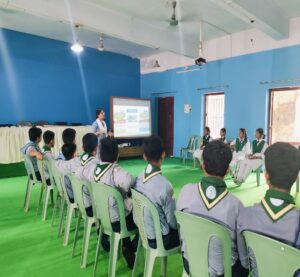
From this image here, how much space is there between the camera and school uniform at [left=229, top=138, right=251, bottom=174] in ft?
16.4

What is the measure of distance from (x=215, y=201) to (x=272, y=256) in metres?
0.39

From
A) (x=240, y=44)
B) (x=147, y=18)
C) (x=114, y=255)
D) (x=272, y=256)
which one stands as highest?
(x=147, y=18)

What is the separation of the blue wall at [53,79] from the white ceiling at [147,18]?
46 centimetres

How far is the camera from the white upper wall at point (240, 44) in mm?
6047

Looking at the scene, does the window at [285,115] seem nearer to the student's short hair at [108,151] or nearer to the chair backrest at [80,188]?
the student's short hair at [108,151]

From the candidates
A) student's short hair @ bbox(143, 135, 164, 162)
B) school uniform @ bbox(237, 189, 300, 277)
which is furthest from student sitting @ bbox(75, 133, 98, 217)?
school uniform @ bbox(237, 189, 300, 277)

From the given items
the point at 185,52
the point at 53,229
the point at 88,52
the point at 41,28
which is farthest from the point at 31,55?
the point at 53,229

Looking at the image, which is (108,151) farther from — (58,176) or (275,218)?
(275,218)

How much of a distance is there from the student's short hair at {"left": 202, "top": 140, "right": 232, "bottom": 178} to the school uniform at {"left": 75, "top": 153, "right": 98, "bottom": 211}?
1199 millimetres

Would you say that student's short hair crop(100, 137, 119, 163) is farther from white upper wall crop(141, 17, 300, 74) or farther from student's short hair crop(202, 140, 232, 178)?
white upper wall crop(141, 17, 300, 74)

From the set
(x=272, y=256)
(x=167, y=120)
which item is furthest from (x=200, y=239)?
(x=167, y=120)

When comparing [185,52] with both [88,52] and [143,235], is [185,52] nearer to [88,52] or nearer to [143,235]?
[88,52]

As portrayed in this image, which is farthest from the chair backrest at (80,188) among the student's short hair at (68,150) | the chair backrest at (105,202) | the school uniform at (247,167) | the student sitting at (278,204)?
the school uniform at (247,167)

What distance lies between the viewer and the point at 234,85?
7.25m
